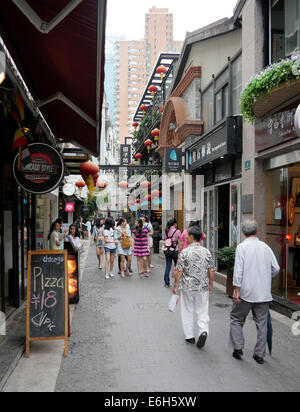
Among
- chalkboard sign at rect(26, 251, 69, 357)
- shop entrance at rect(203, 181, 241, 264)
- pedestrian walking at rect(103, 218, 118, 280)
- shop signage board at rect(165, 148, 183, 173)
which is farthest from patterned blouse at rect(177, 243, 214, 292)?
shop signage board at rect(165, 148, 183, 173)

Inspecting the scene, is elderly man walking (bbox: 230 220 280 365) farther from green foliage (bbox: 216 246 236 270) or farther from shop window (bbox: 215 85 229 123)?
shop window (bbox: 215 85 229 123)

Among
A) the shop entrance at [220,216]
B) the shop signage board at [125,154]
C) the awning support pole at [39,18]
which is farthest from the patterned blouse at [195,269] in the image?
the shop signage board at [125,154]

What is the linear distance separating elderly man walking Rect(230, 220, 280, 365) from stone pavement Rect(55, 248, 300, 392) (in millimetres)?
327

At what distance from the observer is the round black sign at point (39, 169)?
6.68m

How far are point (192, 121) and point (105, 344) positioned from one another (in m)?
10.4

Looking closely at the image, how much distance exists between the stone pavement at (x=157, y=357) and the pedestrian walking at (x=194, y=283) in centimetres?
37

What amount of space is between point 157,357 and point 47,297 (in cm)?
169

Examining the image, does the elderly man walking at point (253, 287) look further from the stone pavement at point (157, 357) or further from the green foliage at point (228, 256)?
the green foliage at point (228, 256)

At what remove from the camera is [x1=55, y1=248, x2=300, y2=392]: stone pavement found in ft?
15.4

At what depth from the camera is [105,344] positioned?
6227 millimetres

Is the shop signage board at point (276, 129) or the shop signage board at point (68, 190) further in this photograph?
the shop signage board at point (68, 190)

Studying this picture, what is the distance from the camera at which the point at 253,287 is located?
5.49 meters
